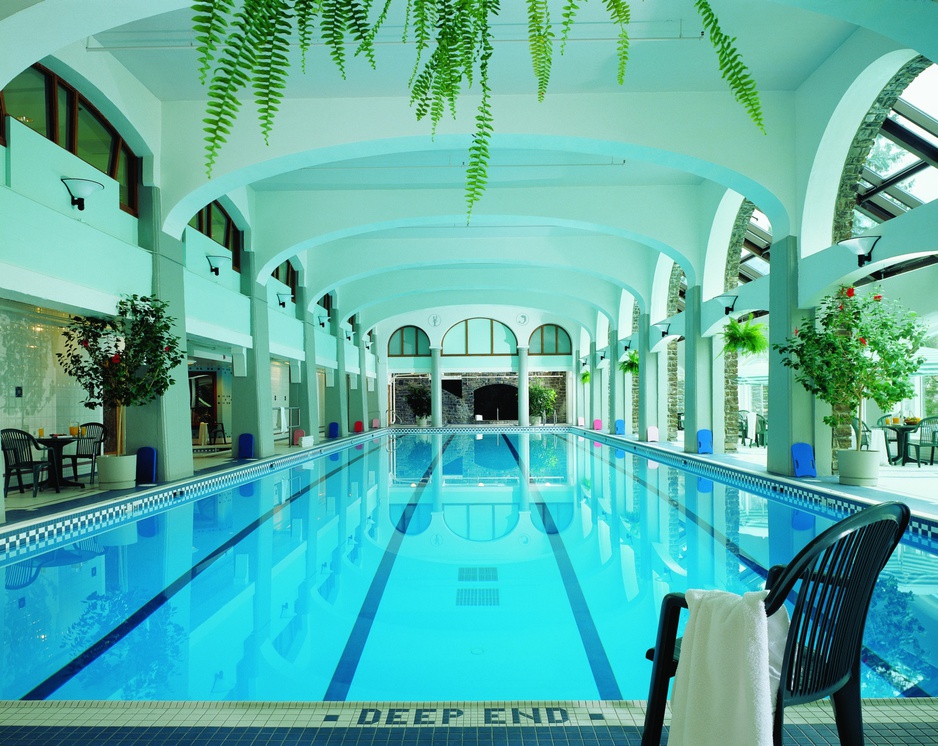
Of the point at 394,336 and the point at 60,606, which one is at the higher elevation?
the point at 394,336

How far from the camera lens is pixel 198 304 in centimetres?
1062

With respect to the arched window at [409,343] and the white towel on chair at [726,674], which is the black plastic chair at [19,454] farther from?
the arched window at [409,343]

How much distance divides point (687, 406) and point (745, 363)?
261 inches

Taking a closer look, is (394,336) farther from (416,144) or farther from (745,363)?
(416,144)

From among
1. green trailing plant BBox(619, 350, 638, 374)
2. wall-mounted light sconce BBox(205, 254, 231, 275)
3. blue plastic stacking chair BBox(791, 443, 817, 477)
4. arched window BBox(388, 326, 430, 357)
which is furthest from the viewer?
arched window BBox(388, 326, 430, 357)

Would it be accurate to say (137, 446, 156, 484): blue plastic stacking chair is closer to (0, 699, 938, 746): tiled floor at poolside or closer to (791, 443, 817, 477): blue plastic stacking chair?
(0, 699, 938, 746): tiled floor at poolside

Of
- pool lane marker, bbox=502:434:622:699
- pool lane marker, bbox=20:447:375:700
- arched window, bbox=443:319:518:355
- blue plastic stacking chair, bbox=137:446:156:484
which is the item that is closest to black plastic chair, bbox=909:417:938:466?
pool lane marker, bbox=502:434:622:699

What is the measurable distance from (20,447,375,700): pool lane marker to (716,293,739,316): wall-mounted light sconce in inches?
293

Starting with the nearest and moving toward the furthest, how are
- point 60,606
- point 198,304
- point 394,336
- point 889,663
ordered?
point 889,663 → point 60,606 → point 198,304 → point 394,336

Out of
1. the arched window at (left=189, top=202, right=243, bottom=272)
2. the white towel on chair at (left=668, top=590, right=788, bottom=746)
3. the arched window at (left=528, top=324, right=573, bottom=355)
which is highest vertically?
the arched window at (left=189, top=202, right=243, bottom=272)

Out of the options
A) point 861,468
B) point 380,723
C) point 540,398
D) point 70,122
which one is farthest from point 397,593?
point 540,398

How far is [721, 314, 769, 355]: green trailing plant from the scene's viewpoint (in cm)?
1120

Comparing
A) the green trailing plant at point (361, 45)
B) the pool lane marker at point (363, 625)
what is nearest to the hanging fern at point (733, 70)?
the green trailing plant at point (361, 45)

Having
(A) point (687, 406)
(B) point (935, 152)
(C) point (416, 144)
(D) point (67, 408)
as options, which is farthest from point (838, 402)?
(D) point (67, 408)
